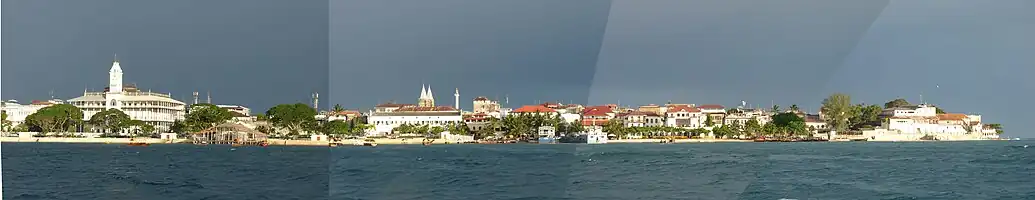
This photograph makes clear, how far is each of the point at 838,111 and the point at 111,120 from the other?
843 inches

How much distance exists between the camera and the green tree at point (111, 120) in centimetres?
2406

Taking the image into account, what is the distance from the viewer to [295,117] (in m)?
22.9

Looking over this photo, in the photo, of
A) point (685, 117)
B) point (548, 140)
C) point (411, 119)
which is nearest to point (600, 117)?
point (548, 140)

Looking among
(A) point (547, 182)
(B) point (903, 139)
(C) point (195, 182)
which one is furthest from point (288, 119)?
(B) point (903, 139)

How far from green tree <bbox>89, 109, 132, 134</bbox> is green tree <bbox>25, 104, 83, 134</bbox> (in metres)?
0.44

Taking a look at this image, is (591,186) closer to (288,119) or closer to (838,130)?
(288,119)

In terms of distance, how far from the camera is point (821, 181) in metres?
7.25

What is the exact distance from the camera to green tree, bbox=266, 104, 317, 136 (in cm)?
2291

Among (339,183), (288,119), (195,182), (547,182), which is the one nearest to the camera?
(339,183)

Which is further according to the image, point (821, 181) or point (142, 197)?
point (821, 181)

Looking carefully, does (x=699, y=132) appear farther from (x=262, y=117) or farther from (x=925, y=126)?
(x=262, y=117)

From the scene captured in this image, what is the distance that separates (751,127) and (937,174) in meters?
21.5

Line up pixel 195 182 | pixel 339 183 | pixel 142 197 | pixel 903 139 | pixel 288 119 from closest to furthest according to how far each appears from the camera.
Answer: pixel 339 183 < pixel 142 197 < pixel 195 182 < pixel 288 119 < pixel 903 139

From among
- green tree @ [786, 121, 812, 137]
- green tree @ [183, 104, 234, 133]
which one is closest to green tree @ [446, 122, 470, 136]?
green tree @ [183, 104, 234, 133]
